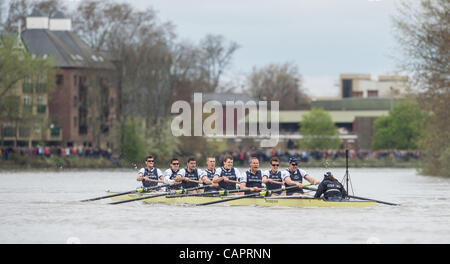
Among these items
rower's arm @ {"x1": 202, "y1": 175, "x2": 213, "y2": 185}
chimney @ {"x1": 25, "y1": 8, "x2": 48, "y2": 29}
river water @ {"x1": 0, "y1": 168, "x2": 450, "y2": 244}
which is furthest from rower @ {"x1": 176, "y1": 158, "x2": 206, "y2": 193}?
chimney @ {"x1": 25, "y1": 8, "x2": 48, "y2": 29}

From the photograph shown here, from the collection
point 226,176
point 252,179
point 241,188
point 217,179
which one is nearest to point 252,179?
point 252,179

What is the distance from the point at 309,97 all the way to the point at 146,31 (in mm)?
73653

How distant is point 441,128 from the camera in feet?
177

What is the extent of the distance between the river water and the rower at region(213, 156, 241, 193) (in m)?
0.70

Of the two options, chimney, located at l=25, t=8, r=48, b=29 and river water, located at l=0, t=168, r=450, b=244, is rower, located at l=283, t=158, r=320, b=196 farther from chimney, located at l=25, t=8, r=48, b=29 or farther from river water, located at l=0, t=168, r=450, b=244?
chimney, located at l=25, t=8, r=48, b=29

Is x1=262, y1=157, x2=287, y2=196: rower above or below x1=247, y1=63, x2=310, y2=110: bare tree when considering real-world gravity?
below

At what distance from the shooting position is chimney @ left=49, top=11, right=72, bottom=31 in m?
88.0

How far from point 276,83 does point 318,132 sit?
2387 centimetres

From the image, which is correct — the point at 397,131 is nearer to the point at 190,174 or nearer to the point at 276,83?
the point at 276,83

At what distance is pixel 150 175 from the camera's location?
111 ft

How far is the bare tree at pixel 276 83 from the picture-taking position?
429ft

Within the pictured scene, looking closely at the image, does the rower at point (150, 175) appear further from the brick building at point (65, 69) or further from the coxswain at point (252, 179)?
the brick building at point (65, 69)

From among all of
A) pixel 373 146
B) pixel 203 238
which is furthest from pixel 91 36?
pixel 203 238
